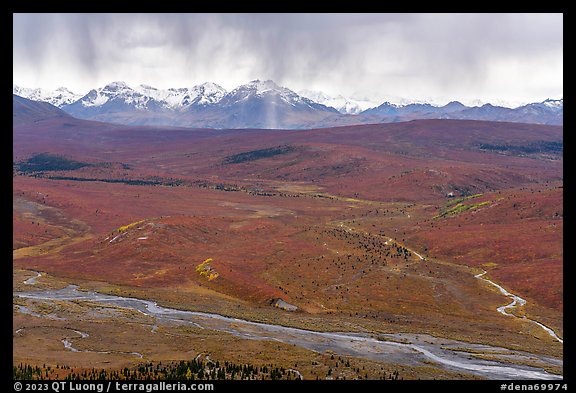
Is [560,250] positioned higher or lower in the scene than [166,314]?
higher

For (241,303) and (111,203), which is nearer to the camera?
(241,303)

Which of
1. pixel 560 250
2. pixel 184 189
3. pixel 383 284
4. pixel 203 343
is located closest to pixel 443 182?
pixel 184 189

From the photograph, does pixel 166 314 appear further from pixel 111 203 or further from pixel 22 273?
pixel 111 203

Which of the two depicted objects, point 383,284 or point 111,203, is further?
point 111,203
